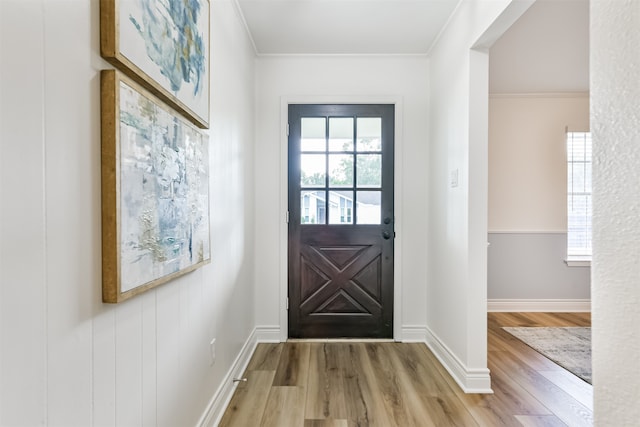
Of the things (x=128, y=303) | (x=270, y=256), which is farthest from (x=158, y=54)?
(x=270, y=256)

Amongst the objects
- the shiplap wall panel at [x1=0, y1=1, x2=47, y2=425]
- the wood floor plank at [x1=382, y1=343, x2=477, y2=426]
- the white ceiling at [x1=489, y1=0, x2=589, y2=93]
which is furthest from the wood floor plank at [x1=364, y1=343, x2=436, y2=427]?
the white ceiling at [x1=489, y1=0, x2=589, y2=93]

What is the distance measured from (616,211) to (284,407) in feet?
6.07

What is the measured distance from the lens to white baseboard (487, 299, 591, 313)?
12.3 feet

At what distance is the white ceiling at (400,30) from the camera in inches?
88.0

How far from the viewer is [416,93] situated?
291cm

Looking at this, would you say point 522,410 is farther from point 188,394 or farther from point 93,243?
point 93,243

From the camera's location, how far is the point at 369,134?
292cm

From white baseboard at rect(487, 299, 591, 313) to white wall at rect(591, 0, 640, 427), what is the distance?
363cm

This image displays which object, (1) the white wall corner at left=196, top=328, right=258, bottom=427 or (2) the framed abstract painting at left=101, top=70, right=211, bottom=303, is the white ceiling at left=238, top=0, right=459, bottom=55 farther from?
(1) the white wall corner at left=196, top=328, right=258, bottom=427

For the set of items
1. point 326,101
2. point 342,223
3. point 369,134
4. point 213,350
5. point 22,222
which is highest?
point 326,101

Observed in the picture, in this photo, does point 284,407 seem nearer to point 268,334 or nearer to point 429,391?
point 429,391

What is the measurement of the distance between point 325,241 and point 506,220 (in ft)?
7.42

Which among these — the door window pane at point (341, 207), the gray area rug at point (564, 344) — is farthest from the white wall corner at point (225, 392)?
the gray area rug at point (564, 344)

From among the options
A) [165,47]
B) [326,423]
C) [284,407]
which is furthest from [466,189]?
[165,47]
